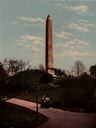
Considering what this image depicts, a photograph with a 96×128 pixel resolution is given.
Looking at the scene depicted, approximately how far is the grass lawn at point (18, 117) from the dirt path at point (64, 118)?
0.16ft

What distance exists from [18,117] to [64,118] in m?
0.45

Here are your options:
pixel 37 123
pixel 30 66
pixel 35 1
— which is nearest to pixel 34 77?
pixel 30 66

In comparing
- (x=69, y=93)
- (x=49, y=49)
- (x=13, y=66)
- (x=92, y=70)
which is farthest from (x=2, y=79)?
(x=92, y=70)

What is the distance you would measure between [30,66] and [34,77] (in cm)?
11

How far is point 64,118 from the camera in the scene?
441cm

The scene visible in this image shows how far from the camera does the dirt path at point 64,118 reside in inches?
171

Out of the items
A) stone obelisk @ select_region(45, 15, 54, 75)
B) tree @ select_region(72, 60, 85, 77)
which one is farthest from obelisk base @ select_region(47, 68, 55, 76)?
tree @ select_region(72, 60, 85, 77)

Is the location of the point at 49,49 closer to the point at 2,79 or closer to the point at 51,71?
the point at 51,71

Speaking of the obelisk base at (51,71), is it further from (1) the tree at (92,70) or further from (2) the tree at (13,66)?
(1) the tree at (92,70)

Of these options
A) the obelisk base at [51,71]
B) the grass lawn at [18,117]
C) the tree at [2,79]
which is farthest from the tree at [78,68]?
the tree at [2,79]

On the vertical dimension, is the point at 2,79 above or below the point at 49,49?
below

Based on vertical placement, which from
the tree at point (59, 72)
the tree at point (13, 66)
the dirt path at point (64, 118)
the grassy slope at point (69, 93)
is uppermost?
the tree at point (13, 66)

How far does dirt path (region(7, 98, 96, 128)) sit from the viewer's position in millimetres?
4355

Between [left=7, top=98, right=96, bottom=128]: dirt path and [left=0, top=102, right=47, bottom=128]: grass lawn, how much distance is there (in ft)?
0.16
